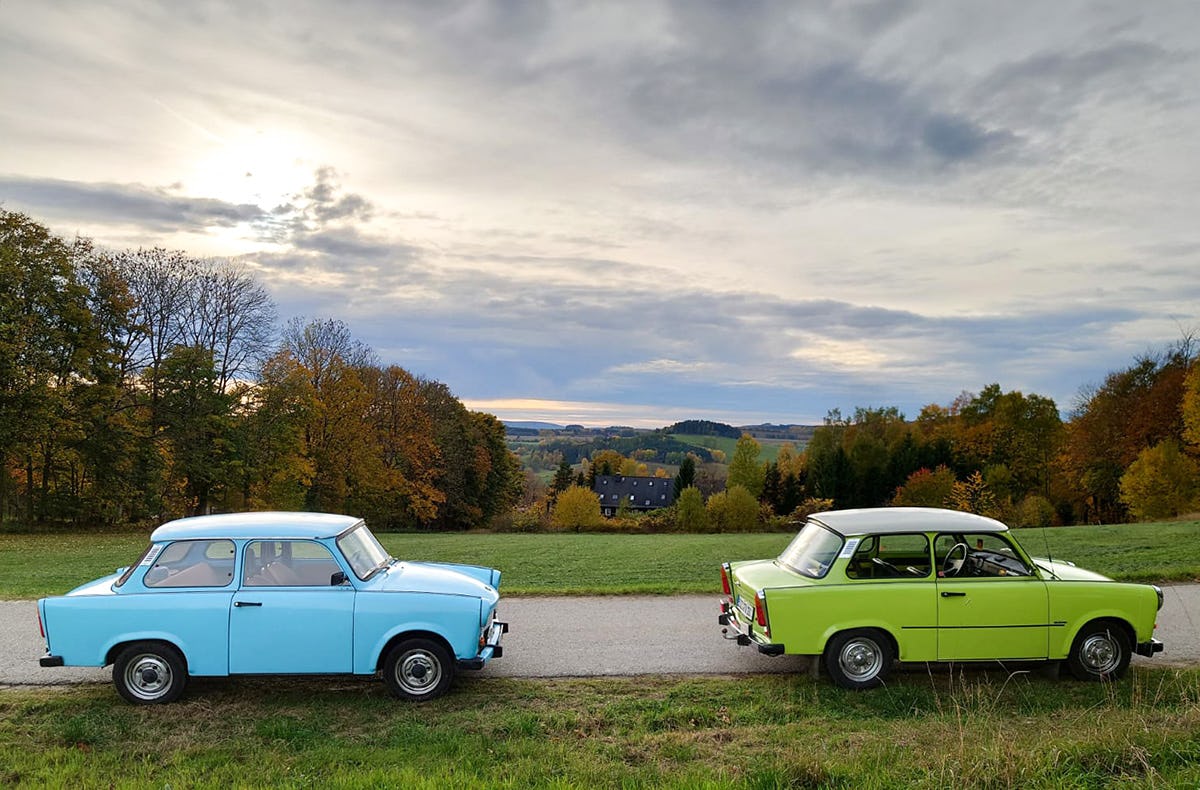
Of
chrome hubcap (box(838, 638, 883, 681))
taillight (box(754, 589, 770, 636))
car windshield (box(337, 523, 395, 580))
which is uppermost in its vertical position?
car windshield (box(337, 523, 395, 580))

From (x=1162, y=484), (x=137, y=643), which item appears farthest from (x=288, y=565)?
(x=1162, y=484)

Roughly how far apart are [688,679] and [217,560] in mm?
4670

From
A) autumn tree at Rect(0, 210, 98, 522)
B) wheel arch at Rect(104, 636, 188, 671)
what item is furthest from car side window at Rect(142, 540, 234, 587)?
autumn tree at Rect(0, 210, 98, 522)

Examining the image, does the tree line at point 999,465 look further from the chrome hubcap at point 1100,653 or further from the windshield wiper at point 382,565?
the windshield wiper at point 382,565

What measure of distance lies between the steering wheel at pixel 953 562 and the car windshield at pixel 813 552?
3.48ft

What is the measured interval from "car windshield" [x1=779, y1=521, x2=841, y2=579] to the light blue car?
3227 mm

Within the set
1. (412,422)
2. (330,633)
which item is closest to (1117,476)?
(412,422)

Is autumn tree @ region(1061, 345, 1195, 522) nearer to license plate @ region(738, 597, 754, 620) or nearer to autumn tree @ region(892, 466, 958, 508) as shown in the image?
autumn tree @ region(892, 466, 958, 508)

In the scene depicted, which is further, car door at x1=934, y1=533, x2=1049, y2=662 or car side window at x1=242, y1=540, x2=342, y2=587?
car door at x1=934, y1=533, x2=1049, y2=662

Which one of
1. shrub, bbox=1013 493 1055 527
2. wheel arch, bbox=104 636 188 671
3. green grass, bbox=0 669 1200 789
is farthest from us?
shrub, bbox=1013 493 1055 527

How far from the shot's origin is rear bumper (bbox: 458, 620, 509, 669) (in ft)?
23.7

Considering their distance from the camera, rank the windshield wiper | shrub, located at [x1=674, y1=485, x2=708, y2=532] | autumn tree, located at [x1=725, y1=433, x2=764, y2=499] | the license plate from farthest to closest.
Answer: autumn tree, located at [x1=725, y1=433, x2=764, y2=499] → shrub, located at [x1=674, y1=485, x2=708, y2=532] → the license plate → the windshield wiper

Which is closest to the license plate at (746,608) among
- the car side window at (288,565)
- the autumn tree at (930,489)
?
the car side window at (288,565)

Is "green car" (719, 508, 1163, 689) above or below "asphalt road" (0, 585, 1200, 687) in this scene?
above
